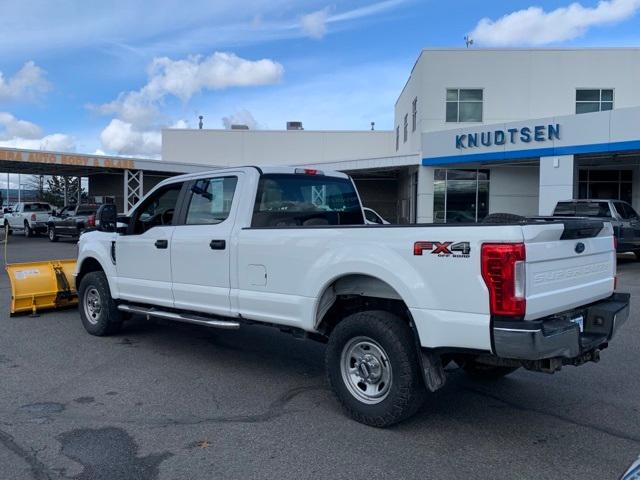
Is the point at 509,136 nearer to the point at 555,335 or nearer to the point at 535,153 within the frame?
the point at 535,153

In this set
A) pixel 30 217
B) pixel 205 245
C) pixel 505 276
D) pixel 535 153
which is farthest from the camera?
pixel 30 217

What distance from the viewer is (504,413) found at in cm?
498

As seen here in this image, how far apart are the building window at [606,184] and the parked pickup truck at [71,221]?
21.8 metres

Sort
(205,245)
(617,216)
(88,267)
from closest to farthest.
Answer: (205,245) < (88,267) < (617,216)

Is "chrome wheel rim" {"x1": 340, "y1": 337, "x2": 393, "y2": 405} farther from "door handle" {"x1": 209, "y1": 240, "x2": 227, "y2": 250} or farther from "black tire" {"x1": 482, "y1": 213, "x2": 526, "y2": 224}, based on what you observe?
"door handle" {"x1": 209, "y1": 240, "x2": 227, "y2": 250}

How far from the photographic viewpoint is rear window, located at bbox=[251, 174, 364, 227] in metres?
5.84

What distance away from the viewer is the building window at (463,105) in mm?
26344

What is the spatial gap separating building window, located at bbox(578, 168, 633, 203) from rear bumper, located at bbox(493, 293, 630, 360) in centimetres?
2445

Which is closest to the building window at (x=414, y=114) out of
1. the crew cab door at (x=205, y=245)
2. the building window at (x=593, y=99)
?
the building window at (x=593, y=99)

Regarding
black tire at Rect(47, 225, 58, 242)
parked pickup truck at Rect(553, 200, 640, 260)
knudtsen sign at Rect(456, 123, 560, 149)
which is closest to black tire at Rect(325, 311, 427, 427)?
parked pickup truck at Rect(553, 200, 640, 260)

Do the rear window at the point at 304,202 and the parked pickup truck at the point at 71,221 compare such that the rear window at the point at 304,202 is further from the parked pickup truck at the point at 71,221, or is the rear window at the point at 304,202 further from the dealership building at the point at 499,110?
the parked pickup truck at the point at 71,221

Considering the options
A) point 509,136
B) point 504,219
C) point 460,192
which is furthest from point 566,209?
point 504,219

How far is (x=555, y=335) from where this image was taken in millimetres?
3881

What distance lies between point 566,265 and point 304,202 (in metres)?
2.84
